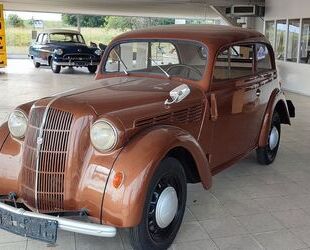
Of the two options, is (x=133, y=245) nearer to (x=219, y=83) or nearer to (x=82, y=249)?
(x=82, y=249)

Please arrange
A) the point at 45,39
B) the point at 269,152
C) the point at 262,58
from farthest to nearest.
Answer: the point at 45,39 < the point at 269,152 < the point at 262,58

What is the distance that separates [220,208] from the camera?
3.56 metres

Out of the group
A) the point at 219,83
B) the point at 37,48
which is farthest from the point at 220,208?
the point at 37,48

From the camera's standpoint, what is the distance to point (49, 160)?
255 centimetres

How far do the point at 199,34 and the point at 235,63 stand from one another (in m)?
0.57

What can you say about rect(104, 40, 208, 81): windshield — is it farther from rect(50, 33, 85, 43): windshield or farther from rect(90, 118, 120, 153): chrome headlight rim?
rect(50, 33, 85, 43): windshield

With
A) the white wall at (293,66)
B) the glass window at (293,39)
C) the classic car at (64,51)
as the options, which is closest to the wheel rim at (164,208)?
the white wall at (293,66)

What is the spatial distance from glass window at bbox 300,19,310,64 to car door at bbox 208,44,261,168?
24.5 feet

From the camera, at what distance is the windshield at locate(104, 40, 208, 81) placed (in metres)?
3.52

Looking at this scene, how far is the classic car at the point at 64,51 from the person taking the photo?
15406 mm

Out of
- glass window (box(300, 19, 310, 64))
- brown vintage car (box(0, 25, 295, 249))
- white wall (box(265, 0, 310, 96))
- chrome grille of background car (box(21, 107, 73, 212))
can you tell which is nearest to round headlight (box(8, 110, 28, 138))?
brown vintage car (box(0, 25, 295, 249))

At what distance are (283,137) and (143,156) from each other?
4228mm

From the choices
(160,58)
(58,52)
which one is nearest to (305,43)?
(160,58)

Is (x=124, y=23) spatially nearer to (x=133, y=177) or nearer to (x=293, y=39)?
(x=293, y=39)
